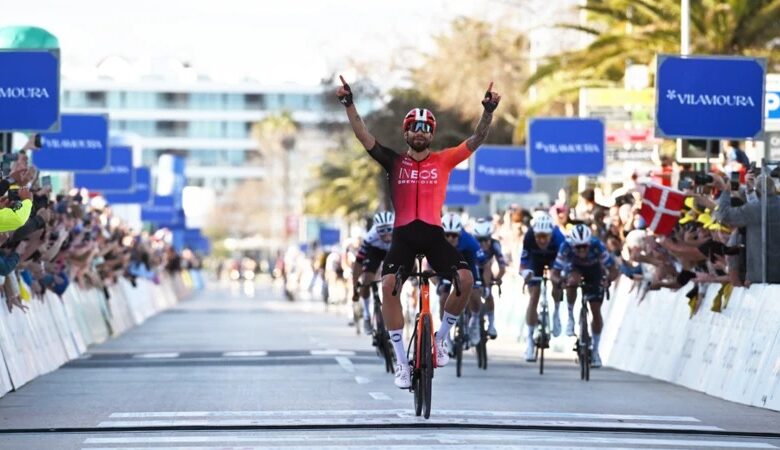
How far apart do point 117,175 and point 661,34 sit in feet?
48.6

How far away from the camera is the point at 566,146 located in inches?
1537

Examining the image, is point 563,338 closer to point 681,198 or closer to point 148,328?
point 681,198

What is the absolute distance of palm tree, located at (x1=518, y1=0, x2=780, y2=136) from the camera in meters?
37.2

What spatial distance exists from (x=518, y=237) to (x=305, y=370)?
1146 cm

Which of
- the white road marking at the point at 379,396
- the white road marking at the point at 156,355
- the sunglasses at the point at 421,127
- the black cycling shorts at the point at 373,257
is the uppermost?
the sunglasses at the point at 421,127

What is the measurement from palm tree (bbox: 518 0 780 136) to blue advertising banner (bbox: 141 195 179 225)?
23817 millimetres

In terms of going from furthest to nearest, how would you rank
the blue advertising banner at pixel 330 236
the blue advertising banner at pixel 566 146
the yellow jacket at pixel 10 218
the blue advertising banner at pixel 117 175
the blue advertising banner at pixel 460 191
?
the blue advertising banner at pixel 330 236
the blue advertising banner at pixel 460 191
the blue advertising banner at pixel 117 175
the blue advertising banner at pixel 566 146
the yellow jacket at pixel 10 218

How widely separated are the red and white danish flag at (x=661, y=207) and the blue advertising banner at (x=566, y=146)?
1402cm

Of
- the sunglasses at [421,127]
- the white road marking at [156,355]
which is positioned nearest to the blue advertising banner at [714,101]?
the white road marking at [156,355]

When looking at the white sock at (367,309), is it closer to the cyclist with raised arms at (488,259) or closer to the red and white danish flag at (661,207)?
the cyclist with raised arms at (488,259)

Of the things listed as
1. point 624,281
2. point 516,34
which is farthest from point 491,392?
point 516,34

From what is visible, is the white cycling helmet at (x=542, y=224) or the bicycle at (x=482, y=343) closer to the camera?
the white cycling helmet at (x=542, y=224)

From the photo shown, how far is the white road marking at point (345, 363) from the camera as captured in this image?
22328mm

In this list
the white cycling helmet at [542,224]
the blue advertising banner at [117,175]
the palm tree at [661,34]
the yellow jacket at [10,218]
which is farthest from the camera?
the blue advertising banner at [117,175]
